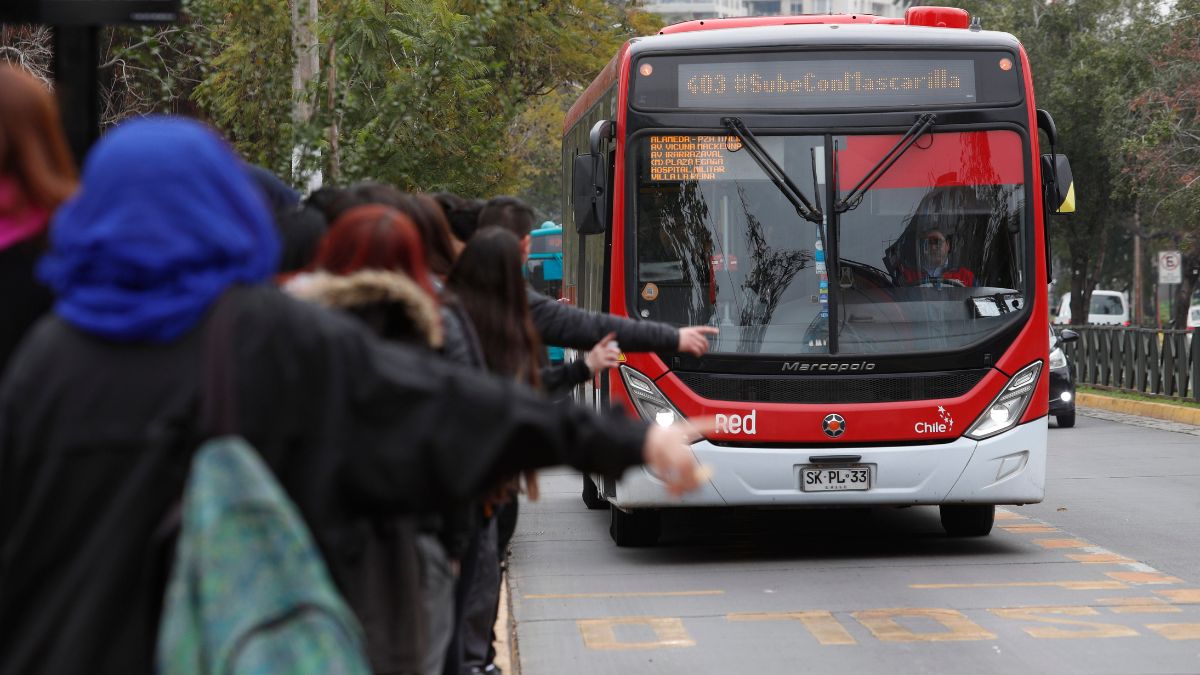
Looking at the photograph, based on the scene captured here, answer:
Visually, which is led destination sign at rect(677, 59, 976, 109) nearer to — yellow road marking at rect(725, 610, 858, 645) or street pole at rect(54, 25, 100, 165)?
yellow road marking at rect(725, 610, 858, 645)

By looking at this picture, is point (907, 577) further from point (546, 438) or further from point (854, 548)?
point (546, 438)

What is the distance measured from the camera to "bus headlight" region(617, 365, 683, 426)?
32.8 feet

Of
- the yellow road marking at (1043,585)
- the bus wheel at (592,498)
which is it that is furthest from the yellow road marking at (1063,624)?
the bus wheel at (592,498)

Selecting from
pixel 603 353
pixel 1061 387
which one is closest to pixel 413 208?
pixel 603 353

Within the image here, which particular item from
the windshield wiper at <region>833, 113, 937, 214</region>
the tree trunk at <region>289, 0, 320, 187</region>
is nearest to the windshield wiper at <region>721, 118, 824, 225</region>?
the windshield wiper at <region>833, 113, 937, 214</region>

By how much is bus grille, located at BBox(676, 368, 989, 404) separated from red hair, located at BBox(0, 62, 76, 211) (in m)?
7.16

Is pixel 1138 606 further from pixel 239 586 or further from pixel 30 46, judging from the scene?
pixel 30 46

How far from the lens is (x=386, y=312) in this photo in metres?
3.82

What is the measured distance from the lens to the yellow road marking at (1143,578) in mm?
9141

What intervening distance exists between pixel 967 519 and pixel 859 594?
2.35m

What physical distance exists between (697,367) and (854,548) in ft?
5.45

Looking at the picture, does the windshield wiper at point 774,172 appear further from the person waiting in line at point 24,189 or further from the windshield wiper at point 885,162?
the person waiting in line at point 24,189

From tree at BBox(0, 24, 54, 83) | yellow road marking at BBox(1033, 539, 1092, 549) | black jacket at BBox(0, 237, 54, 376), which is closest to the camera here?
black jacket at BBox(0, 237, 54, 376)

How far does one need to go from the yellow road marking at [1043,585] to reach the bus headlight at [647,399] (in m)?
1.74
